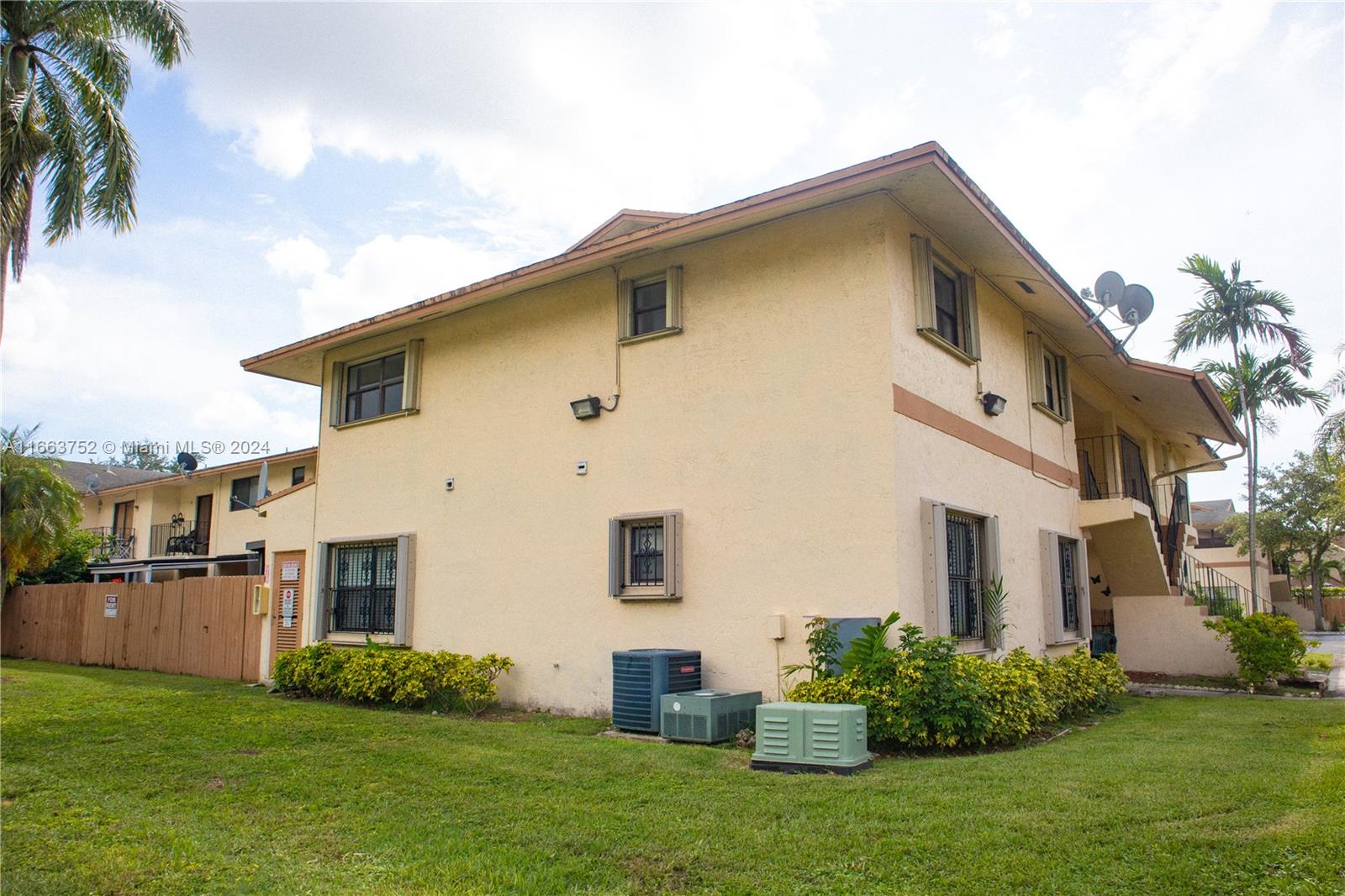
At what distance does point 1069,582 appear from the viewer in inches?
553

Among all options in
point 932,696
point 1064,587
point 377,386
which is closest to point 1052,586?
point 1064,587

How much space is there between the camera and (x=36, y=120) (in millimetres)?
15211

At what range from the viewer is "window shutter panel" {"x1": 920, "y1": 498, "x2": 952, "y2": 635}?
940cm

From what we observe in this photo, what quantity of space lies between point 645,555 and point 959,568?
3.58 m

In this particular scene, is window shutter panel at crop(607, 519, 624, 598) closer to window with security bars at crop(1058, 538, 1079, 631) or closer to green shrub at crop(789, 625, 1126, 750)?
green shrub at crop(789, 625, 1126, 750)

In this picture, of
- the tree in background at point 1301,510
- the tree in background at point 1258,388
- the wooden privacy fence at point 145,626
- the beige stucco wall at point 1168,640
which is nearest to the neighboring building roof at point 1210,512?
the tree in background at point 1301,510

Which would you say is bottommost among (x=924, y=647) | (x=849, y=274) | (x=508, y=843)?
(x=508, y=843)

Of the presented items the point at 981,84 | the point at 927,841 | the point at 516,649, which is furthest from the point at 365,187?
the point at 927,841

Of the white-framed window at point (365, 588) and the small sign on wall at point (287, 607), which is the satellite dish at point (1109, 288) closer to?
the white-framed window at point (365, 588)

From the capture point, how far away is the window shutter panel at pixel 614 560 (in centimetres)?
1077

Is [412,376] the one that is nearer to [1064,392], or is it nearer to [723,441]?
[723,441]

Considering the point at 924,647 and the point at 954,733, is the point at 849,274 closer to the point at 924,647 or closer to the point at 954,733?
the point at 924,647

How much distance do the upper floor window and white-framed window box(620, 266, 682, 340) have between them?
22302mm

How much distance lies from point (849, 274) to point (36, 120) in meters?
13.9
